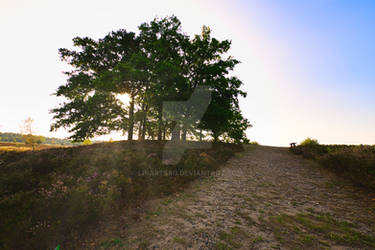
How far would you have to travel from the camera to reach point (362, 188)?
27.3 feet

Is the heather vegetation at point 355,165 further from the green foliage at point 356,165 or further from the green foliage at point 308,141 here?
the green foliage at point 308,141

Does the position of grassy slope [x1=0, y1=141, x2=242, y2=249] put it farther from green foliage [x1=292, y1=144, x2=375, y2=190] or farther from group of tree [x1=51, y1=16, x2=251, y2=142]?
green foliage [x1=292, y1=144, x2=375, y2=190]

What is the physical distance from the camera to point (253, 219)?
5652 millimetres

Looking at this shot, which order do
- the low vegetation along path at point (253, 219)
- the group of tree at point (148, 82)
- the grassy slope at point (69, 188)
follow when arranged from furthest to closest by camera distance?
1. the group of tree at point (148, 82)
2. the grassy slope at point (69, 188)
3. the low vegetation along path at point (253, 219)

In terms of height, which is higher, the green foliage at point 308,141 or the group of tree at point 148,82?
the group of tree at point 148,82

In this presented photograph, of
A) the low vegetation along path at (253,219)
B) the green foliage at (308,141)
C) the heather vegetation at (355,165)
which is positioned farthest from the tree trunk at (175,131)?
the green foliage at (308,141)

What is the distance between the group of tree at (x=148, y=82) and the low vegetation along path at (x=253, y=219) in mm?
8370

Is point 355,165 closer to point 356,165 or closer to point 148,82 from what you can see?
point 356,165

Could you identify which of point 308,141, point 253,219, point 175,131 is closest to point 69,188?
point 253,219

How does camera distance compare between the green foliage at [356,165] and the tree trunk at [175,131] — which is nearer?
the green foliage at [356,165]

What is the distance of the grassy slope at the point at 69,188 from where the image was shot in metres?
4.72

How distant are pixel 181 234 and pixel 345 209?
23.3 feet

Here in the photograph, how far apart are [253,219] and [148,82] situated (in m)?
13.8

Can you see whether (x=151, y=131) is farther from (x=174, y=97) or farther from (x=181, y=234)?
(x=181, y=234)
